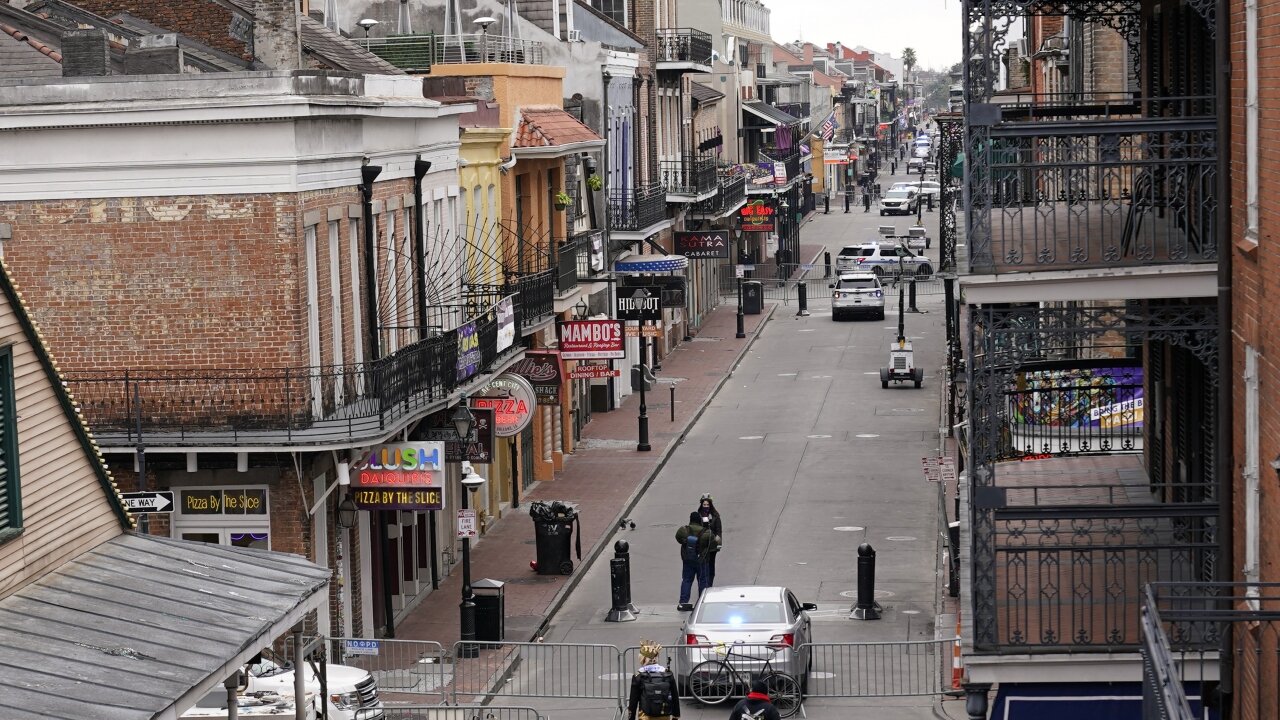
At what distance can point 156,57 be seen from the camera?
2552 centimetres

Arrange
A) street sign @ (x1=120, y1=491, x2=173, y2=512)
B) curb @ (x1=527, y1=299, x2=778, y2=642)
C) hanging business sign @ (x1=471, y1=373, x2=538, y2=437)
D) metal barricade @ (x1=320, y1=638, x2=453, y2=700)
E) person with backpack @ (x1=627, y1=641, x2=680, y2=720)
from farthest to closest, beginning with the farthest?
1. hanging business sign @ (x1=471, y1=373, x2=538, y2=437)
2. curb @ (x1=527, y1=299, x2=778, y2=642)
3. metal barricade @ (x1=320, y1=638, x2=453, y2=700)
4. street sign @ (x1=120, y1=491, x2=173, y2=512)
5. person with backpack @ (x1=627, y1=641, x2=680, y2=720)

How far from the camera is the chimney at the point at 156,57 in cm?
2538

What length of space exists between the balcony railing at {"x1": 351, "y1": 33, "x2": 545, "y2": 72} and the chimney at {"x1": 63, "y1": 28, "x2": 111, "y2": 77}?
1343 centimetres

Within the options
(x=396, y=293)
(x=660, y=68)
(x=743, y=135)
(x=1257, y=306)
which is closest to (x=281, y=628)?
(x=1257, y=306)

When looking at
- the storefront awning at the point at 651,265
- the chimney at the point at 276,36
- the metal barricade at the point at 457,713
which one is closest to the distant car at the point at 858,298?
the storefront awning at the point at 651,265

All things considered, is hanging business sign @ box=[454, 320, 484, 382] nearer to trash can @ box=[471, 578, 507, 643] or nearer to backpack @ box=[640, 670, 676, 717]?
trash can @ box=[471, 578, 507, 643]

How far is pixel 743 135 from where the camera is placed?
9025 centimetres

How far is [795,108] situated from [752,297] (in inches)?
1507

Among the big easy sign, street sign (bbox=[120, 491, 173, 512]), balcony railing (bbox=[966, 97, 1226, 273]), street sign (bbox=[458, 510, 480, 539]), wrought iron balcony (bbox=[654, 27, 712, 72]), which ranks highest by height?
wrought iron balcony (bbox=[654, 27, 712, 72])

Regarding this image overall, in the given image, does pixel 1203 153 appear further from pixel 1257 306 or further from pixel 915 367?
pixel 915 367

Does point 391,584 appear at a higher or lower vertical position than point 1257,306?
lower

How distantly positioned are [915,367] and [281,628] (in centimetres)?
4117

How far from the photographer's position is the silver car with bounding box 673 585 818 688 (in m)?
23.0

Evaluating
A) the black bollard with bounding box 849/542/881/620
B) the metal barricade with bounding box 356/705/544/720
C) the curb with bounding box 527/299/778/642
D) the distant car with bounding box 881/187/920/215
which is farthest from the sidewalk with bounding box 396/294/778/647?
the distant car with bounding box 881/187/920/215
